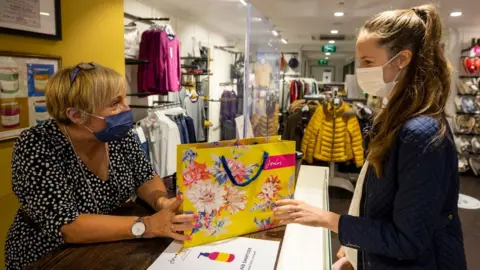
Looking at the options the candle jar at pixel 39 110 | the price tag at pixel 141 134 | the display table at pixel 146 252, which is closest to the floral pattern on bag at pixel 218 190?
the display table at pixel 146 252

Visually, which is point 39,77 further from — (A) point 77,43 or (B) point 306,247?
(B) point 306,247

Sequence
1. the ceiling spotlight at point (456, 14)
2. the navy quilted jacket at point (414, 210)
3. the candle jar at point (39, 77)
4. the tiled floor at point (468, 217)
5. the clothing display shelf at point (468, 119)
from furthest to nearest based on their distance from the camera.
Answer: the clothing display shelf at point (468, 119) → the ceiling spotlight at point (456, 14) → the tiled floor at point (468, 217) → the candle jar at point (39, 77) → the navy quilted jacket at point (414, 210)

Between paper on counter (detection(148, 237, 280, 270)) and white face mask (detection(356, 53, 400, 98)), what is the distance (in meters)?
0.56

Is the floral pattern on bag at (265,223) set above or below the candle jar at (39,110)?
below

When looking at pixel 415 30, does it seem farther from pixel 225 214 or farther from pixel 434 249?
pixel 225 214

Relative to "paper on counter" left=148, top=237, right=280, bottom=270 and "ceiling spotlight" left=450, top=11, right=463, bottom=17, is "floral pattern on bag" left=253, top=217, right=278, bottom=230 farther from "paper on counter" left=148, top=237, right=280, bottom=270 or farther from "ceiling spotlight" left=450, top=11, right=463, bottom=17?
"ceiling spotlight" left=450, top=11, right=463, bottom=17

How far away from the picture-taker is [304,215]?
3.69ft

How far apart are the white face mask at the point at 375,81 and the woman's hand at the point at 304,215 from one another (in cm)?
40

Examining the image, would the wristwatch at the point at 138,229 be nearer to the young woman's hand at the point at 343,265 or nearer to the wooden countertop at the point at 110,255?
the wooden countertop at the point at 110,255

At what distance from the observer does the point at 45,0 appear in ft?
6.31

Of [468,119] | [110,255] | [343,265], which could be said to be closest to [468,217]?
[468,119]

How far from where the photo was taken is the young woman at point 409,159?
35.8 inches

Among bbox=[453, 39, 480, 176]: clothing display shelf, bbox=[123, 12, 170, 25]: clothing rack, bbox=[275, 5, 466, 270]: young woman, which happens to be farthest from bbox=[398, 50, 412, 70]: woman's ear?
bbox=[453, 39, 480, 176]: clothing display shelf

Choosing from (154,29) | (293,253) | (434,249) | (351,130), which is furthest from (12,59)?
(351,130)
